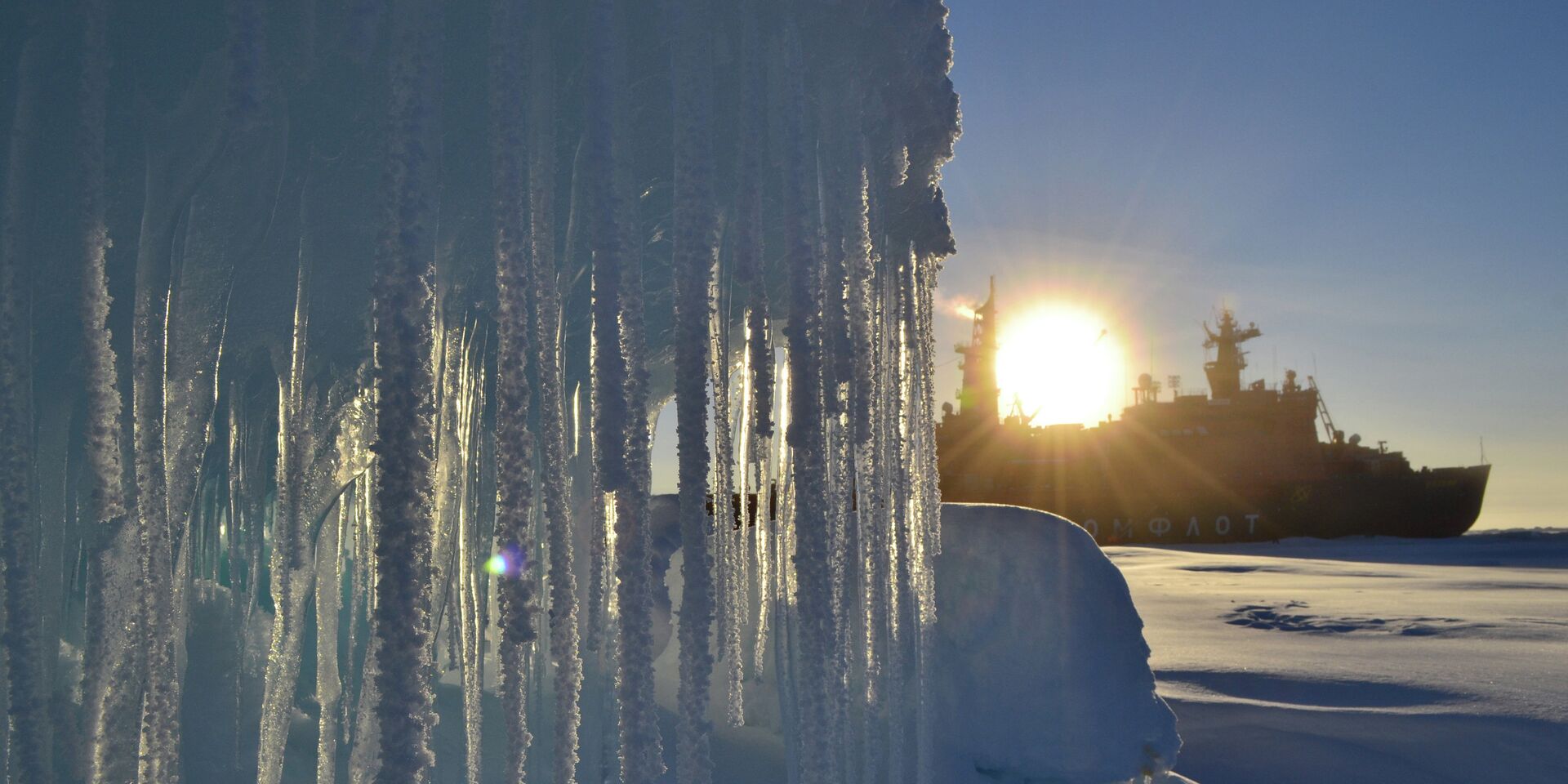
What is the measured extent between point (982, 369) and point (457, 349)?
31361 mm

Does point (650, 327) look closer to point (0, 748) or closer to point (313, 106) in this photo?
point (313, 106)

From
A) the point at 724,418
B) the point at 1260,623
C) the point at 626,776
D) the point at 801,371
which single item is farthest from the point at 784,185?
the point at 1260,623

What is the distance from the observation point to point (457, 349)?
12.2ft

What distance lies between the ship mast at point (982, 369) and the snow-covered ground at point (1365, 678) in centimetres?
1942

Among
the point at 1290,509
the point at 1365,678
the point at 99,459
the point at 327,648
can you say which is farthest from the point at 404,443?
the point at 1290,509

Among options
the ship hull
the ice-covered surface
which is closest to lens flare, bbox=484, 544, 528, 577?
the ice-covered surface

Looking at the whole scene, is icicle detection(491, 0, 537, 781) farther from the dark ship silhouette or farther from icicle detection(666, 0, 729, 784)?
the dark ship silhouette

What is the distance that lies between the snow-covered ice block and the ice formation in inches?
15.6

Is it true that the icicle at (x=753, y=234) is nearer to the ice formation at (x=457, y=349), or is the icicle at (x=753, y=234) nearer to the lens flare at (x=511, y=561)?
the ice formation at (x=457, y=349)

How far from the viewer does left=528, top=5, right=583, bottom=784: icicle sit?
199cm

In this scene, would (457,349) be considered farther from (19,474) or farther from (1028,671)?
(1028,671)

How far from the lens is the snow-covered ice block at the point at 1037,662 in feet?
13.2

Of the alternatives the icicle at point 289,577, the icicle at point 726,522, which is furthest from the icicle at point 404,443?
the icicle at point 289,577

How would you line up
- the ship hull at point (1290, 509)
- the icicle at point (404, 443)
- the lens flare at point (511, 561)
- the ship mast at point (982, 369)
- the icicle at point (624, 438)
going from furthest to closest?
the ship mast at point (982, 369) → the ship hull at point (1290, 509) → the icicle at point (624, 438) → the lens flare at point (511, 561) → the icicle at point (404, 443)
